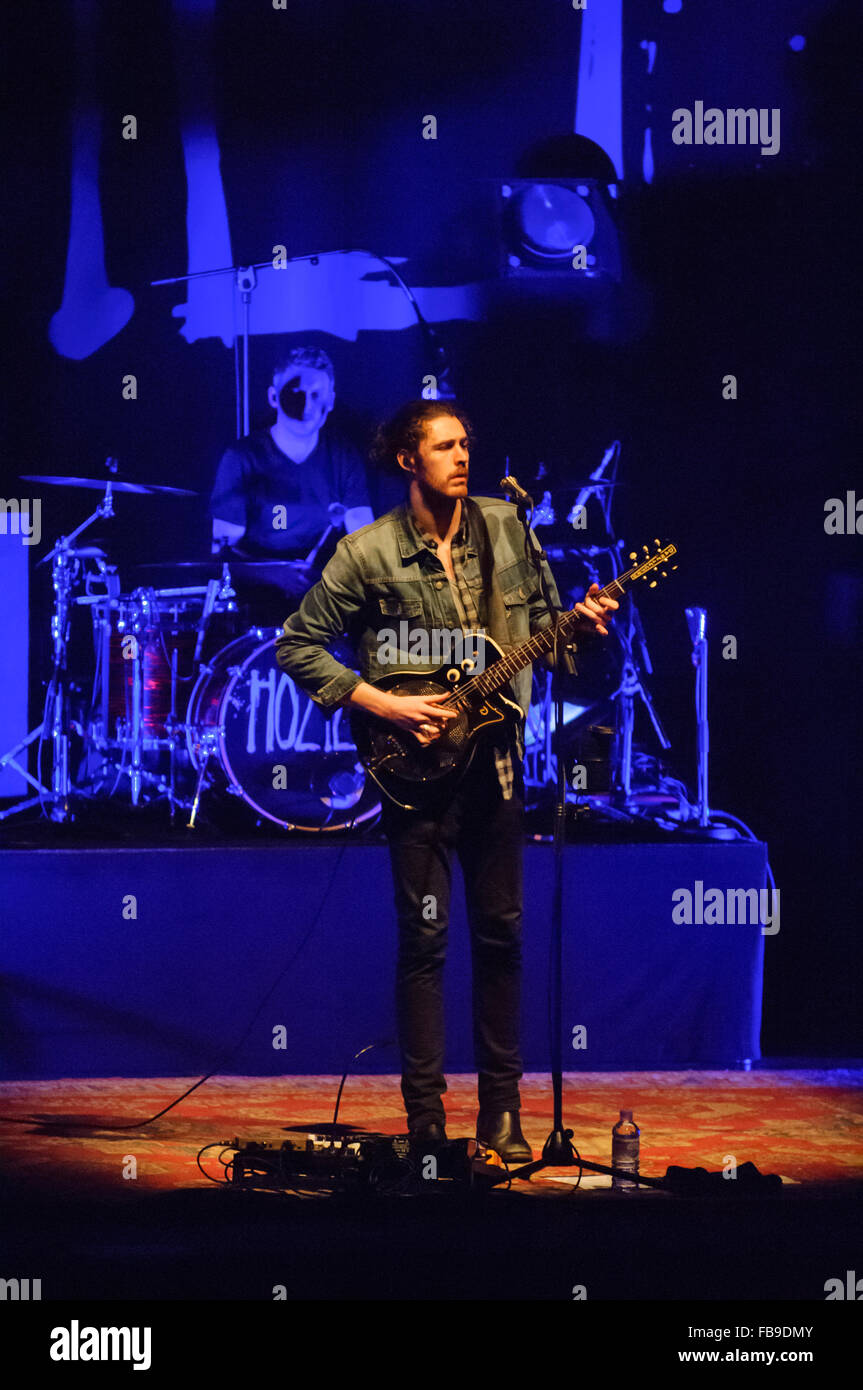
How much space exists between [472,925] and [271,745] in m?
1.70

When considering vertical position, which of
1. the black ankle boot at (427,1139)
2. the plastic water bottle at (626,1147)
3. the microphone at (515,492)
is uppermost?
the microphone at (515,492)

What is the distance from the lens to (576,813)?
5.79 meters

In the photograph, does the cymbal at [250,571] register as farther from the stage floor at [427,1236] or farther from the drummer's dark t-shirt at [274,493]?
the stage floor at [427,1236]

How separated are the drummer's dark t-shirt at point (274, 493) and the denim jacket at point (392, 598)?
5.11ft

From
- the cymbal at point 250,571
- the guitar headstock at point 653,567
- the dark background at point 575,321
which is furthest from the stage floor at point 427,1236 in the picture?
the cymbal at point 250,571

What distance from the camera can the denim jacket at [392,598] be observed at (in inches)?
168

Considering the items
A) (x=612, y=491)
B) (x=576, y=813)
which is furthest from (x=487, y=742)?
(x=612, y=491)

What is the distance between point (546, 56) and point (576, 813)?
284 cm

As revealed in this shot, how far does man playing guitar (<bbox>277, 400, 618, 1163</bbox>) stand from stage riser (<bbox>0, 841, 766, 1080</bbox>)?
1303 mm

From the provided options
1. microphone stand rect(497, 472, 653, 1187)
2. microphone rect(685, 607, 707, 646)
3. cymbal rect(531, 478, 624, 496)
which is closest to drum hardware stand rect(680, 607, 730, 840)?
microphone rect(685, 607, 707, 646)

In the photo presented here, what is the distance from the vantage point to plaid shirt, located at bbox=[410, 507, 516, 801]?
4230mm

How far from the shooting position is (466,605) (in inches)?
169

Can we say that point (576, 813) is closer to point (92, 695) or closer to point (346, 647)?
point (346, 647)
